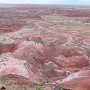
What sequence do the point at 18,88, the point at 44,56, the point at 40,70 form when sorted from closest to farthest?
the point at 18,88
the point at 40,70
the point at 44,56

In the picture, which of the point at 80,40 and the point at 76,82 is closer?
the point at 76,82

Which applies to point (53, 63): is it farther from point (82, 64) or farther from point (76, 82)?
point (76, 82)

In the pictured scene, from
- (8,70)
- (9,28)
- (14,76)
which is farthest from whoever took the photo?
(9,28)

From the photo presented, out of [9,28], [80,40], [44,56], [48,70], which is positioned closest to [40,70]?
[48,70]

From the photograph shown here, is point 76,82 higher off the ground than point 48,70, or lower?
higher

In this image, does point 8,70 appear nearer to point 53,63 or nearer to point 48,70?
point 48,70

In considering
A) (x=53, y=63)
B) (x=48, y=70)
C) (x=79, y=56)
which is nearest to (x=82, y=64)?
(x=79, y=56)

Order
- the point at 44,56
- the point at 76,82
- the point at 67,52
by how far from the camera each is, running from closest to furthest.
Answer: the point at 76,82
the point at 44,56
the point at 67,52

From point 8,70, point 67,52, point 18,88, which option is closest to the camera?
point 18,88

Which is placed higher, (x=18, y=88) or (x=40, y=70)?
(x=18, y=88)
